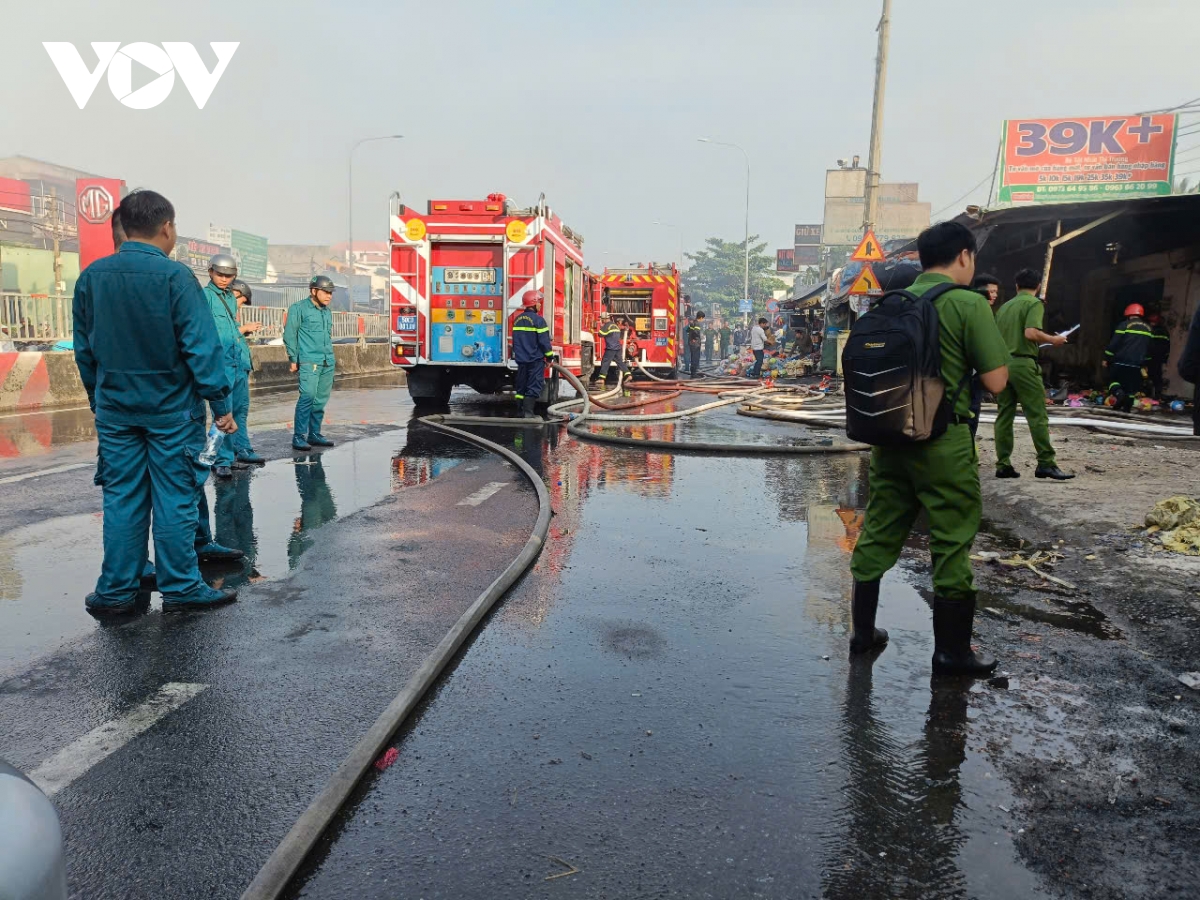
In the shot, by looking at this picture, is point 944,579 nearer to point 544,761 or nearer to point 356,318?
point 544,761

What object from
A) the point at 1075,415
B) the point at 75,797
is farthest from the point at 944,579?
the point at 1075,415

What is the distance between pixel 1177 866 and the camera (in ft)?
7.60

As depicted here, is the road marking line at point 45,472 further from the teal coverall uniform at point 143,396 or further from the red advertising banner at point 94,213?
the red advertising banner at point 94,213

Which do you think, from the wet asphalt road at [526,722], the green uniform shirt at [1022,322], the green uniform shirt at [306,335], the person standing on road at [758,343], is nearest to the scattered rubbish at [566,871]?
the wet asphalt road at [526,722]

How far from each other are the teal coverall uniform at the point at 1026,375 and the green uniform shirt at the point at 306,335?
21.6 feet

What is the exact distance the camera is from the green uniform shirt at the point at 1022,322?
740cm

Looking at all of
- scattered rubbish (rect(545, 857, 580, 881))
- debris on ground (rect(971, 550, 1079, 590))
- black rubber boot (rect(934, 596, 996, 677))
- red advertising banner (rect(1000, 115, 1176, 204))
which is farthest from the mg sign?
scattered rubbish (rect(545, 857, 580, 881))

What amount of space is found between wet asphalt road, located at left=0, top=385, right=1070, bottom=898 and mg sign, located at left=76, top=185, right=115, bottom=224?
79.2 feet

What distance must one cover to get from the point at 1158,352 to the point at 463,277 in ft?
37.9

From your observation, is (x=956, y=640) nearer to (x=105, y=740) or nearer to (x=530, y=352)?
(x=105, y=740)

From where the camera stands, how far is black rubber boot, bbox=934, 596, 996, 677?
3598 millimetres

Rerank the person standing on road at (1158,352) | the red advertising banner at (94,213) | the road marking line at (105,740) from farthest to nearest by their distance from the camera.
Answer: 1. the red advertising banner at (94,213)
2. the person standing on road at (1158,352)
3. the road marking line at (105,740)

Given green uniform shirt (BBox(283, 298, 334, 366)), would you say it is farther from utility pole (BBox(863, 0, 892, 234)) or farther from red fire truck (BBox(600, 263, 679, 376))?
red fire truck (BBox(600, 263, 679, 376))

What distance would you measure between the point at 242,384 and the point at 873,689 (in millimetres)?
6483
